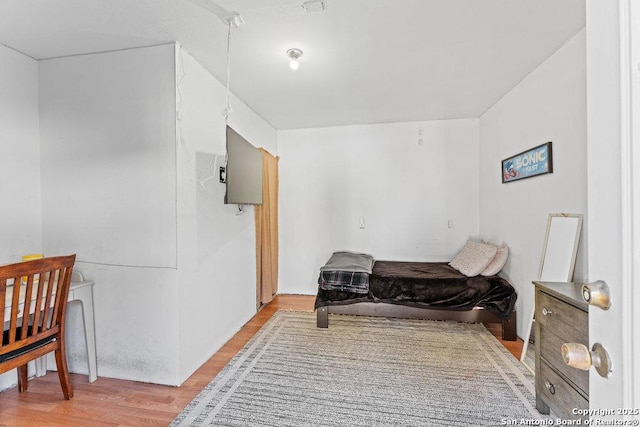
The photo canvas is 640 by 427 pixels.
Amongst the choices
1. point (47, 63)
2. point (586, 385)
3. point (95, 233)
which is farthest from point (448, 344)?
point (47, 63)

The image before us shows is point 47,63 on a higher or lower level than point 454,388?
higher

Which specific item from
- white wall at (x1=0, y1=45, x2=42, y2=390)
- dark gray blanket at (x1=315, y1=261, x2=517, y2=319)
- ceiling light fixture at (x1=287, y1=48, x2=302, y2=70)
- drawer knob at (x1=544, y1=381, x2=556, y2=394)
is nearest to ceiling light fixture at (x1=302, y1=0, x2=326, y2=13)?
ceiling light fixture at (x1=287, y1=48, x2=302, y2=70)

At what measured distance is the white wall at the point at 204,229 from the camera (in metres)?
2.15

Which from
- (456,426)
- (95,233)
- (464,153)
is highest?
(464,153)

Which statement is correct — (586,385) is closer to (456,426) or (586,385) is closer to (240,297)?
(456,426)

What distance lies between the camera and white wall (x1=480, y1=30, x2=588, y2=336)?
6.64 feet

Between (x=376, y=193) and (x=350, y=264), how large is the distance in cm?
129

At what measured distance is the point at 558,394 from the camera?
156 centimetres

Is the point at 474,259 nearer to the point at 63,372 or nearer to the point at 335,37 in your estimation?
the point at 335,37

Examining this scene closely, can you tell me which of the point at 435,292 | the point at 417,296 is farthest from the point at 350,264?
the point at 435,292

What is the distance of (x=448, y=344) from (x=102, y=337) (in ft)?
9.22

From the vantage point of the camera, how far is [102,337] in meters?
2.19

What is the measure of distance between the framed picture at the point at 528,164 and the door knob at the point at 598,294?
220cm

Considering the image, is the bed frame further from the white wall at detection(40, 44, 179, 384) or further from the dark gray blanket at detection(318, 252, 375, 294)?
the white wall at detection(40, 44, 179, 384)
